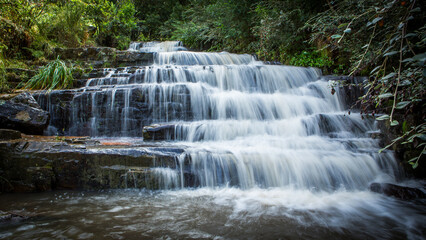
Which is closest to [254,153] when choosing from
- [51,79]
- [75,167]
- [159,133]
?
[159,133]

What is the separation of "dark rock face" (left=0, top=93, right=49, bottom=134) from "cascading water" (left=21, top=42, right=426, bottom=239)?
38.4 inches

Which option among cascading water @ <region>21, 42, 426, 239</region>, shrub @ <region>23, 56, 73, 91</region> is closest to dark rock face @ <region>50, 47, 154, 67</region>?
cascading water @ <region>21, 42, 426, 239</region>

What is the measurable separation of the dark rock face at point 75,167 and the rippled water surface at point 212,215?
0.21 meters

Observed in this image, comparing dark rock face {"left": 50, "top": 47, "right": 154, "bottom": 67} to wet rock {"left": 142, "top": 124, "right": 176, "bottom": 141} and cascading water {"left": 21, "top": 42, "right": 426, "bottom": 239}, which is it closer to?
cascading water {"left": 21, "top": 42, "right": 426, "bottom": 239}

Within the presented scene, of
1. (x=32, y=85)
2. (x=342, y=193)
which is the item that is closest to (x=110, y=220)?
(x=342, y=193)

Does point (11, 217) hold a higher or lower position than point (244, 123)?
lower

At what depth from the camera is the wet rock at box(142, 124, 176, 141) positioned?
5.36 meters

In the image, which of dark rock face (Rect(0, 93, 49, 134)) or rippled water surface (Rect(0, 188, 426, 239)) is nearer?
rippled water surface (Rect(0, 188, 426, 239))

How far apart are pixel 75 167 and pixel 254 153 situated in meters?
2.97

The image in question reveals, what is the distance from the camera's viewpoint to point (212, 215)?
2781 mm

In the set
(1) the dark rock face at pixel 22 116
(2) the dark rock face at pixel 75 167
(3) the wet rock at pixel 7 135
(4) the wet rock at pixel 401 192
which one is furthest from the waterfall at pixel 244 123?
(3) the wet rock at pixel 7 135

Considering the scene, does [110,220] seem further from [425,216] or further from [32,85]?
[32,85]

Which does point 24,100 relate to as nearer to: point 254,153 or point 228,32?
point 254,153

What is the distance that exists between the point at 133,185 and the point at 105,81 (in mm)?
4818
